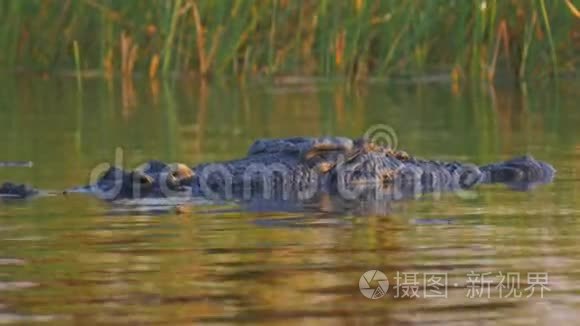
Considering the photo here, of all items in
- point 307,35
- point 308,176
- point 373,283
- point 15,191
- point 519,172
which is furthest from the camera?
point 307,35

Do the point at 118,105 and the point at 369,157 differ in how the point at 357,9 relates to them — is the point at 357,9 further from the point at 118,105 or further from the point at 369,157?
the point at 369,157

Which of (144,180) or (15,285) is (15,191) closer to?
(144,180)

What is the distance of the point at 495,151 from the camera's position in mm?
11156

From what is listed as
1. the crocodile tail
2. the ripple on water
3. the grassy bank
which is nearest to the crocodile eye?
the crocodile tail

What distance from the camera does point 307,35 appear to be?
65.1ft

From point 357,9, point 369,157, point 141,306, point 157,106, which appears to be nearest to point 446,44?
point 357,9

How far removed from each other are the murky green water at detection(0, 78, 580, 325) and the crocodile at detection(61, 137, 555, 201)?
26 centimetres

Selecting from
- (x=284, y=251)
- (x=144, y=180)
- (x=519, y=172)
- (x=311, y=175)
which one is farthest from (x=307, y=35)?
(x=284, y=251)

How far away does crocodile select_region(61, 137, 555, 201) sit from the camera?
868 cm

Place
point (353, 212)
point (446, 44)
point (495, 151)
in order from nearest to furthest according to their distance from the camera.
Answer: point (353, 212), point (495, 151), point (446, 44)

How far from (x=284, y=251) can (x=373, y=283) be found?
897mm

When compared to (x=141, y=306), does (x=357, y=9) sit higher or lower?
higher

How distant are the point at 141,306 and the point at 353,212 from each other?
2.65m

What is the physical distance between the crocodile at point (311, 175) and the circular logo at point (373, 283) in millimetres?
2621
